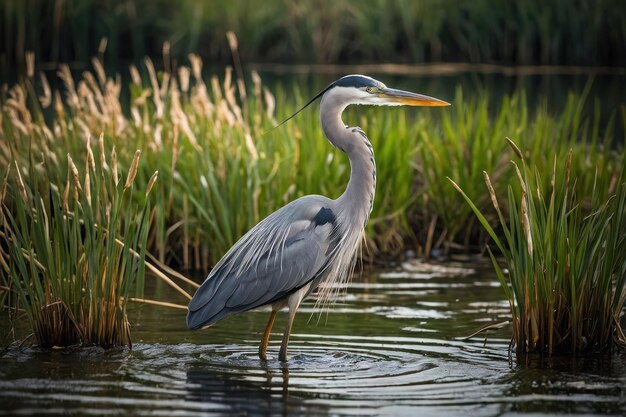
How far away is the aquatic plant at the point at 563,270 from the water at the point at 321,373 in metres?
0.16

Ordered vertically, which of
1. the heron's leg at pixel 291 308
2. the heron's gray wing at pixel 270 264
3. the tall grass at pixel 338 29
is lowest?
the heron's leg at pixel 291 308

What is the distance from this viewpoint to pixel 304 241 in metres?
6.43

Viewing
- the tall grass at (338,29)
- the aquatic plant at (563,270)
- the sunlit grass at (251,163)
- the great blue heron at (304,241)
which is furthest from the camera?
the tall grass at (338,29)

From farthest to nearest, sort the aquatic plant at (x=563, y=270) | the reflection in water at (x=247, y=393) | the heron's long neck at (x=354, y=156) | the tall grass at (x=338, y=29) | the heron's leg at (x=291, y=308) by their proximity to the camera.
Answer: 1. the tall grass at (x=338, y=29)
2. the heron's long neck at (x=354, y=156)
3. the heron's leg at (x=291, y=308)
4. the aquatic plant at (x=563, y=270)
5. the reflection in water at (x=247, y=393)

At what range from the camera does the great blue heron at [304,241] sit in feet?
20.8

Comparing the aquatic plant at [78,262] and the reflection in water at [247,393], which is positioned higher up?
the aquatic plant at [78,262]

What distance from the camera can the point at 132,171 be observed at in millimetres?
6012

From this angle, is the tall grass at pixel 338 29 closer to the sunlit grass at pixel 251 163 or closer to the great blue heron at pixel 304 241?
the sunlit grass at pixel 251 163

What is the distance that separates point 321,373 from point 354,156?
49.7 inches

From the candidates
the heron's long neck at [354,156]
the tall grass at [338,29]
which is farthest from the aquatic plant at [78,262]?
the tall grass at [338,29]

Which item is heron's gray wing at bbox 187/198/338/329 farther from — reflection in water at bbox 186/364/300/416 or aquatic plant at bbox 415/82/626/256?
aquatic plant at bbox 415/82/626/256

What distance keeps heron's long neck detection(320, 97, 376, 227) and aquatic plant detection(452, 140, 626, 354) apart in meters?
0.79

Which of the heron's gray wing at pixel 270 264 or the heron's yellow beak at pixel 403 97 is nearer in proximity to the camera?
the heron's gray wing at pixel 270 264

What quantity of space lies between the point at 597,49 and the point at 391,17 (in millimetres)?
3734
